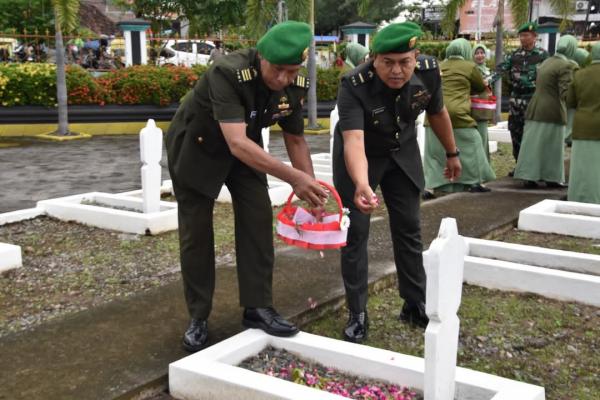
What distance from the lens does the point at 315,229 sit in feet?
11.1

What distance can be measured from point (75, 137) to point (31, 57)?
18.5 ft

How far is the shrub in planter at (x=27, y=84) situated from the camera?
14.1m

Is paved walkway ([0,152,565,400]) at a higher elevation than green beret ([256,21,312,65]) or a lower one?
Answer: lower

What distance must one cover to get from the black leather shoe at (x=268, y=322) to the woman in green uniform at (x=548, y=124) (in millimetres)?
5221

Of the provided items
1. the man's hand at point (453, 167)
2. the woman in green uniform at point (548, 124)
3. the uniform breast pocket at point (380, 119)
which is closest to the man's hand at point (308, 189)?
the uniform breast pocket at point (380, 119)

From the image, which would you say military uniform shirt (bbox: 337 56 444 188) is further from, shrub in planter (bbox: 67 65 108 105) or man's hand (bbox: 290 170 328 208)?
shrub in planter (bbox: 67 65 108 105)

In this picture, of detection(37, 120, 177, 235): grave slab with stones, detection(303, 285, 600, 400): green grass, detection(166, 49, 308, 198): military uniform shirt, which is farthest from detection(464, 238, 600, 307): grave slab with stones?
detection(37, 120, 177, 235): grave slab with stones

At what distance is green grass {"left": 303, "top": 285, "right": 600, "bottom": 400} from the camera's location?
11.5 feet

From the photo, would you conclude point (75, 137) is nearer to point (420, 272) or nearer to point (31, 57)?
point (31, 57)

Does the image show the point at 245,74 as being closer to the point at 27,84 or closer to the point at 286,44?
the point at 286,44

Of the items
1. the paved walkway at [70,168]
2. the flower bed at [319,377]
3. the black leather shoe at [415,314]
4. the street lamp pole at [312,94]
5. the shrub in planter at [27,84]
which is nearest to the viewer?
the flower bed at [319,377]

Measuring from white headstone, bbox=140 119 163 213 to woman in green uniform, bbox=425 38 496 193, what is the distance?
9.64 feet

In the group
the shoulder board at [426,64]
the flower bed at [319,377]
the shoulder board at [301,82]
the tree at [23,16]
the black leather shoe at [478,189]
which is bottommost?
the flower bed at [319,377]

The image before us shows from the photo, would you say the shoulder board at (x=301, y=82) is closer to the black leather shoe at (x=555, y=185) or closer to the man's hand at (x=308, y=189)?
the man's hand at (x=308, y=189)
